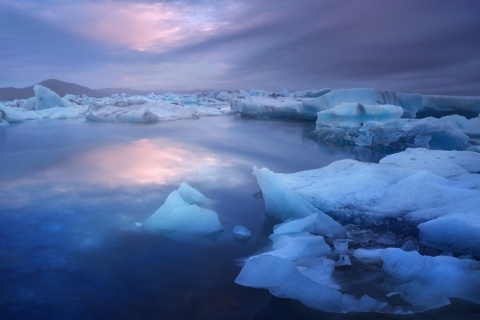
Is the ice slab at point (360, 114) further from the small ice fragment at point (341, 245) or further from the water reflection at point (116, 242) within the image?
the small ice fragment at point (341, 245)

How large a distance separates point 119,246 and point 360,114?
34.6 ft

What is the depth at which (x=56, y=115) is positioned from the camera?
22.8m

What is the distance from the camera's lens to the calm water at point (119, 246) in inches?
100

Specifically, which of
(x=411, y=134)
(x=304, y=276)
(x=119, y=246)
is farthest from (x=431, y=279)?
(x=411, y=134)

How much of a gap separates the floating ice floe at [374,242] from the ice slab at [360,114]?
723 centimetres

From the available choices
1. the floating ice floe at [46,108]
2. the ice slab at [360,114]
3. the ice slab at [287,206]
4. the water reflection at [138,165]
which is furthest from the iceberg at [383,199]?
the floating ice floe at [46,108]

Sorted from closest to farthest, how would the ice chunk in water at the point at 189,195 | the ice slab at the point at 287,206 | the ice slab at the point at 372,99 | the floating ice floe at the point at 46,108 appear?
the ice slab at the point at 287,206 < the ice chunk in water at the point at 189,195 < the ice slab at the point at 372,99 < the floating ice floe at the point at 46,108

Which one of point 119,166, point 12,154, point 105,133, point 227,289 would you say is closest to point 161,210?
point 227,289

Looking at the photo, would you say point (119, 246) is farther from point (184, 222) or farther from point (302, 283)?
point (302, 283)

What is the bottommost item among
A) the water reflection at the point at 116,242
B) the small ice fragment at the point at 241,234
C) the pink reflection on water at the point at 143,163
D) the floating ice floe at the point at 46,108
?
the pink reflection on water at the point at 143,163

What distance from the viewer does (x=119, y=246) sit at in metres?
3.50

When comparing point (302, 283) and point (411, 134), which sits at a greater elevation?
point (411, 134)

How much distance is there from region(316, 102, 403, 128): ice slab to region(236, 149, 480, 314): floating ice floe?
723 cm

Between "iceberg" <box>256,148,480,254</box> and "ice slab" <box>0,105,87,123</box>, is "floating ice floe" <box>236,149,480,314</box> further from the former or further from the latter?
"ice slab" <box>0,105,87,123</box>
